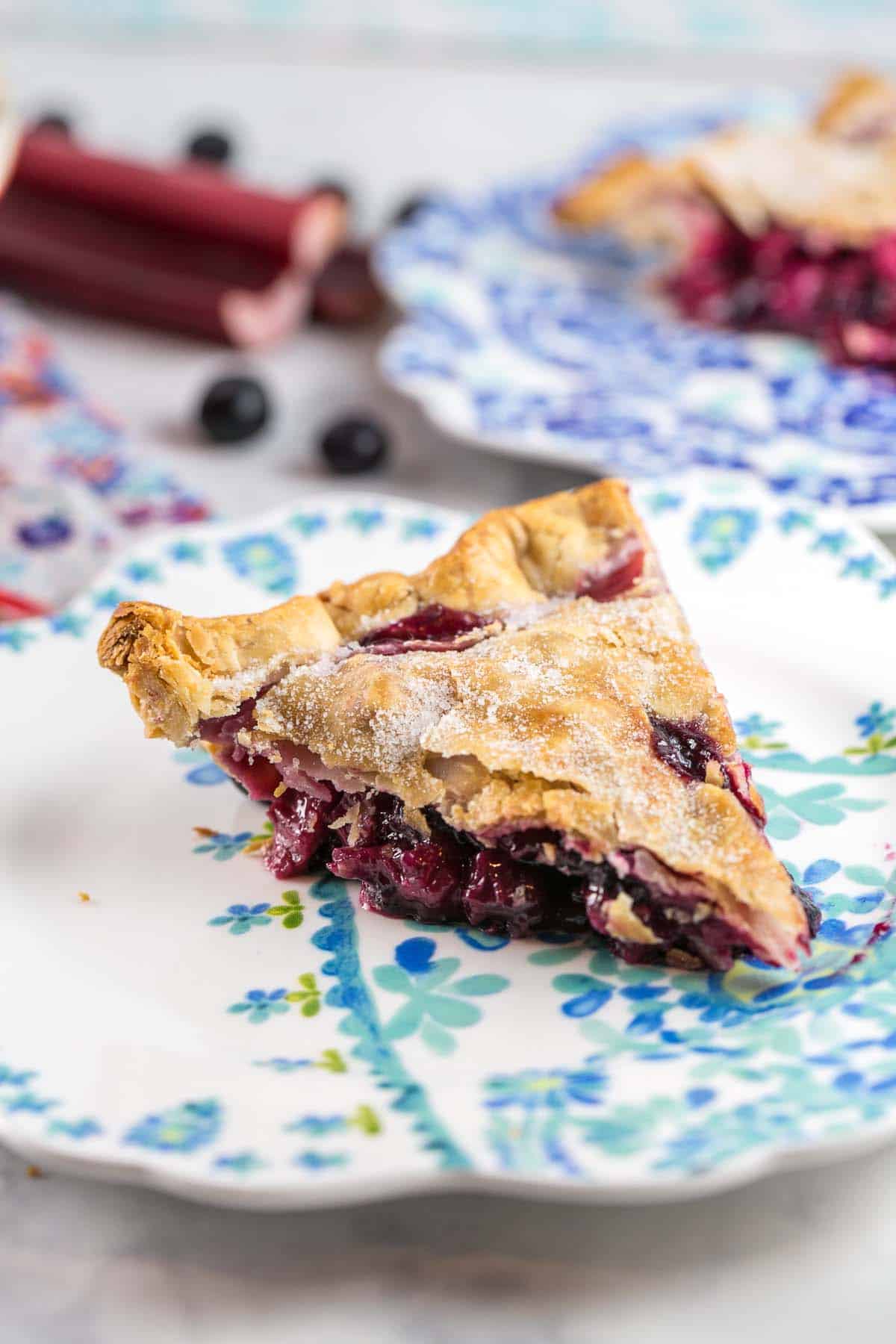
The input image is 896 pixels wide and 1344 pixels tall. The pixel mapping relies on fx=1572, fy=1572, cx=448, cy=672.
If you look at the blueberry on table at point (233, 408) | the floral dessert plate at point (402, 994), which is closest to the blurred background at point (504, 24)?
the blueberry on table at point (233, 408)

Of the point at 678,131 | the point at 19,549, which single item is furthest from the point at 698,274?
the point at 19,549

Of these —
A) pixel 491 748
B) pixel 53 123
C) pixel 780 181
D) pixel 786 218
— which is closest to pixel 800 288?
pixel 786 218

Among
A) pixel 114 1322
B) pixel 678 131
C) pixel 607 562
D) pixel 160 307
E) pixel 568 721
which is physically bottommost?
pixel 114 1322

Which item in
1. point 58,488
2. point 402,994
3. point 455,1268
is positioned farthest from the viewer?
point 58,488

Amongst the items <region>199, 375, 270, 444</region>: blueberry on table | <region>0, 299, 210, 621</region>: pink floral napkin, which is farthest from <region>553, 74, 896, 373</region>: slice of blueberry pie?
<region>0, 299, 210, 621</region>: pink floral napkin

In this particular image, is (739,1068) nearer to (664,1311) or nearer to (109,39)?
→ (664,1311)

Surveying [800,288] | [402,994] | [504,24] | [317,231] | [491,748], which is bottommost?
[402,994]

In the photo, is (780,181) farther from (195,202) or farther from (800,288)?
(195,202)
